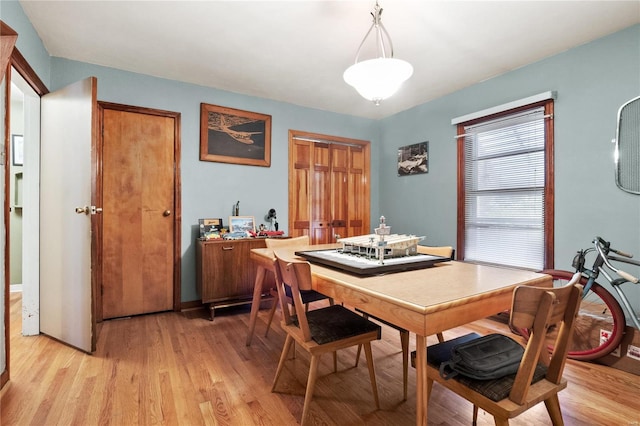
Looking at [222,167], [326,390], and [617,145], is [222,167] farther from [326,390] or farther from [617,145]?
[617,145]

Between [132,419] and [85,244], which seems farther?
[85,244]

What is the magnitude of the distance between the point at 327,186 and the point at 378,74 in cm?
250

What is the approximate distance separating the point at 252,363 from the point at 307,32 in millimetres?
2469

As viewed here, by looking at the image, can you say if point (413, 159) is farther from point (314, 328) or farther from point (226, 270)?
point (314, 328)

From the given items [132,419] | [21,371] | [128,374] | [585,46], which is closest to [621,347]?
[585,46]

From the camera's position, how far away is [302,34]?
2.40 meters

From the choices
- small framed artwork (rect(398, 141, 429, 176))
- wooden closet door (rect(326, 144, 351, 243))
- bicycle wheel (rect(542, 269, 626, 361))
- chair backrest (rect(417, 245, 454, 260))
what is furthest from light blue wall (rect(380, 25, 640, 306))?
wooden closet door (rect(326, 144, 351, 243))

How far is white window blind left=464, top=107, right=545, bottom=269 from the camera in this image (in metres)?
2.88

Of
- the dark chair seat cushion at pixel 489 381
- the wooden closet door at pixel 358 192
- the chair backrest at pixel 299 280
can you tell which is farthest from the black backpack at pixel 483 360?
the wooden closet door at pixel 358 192

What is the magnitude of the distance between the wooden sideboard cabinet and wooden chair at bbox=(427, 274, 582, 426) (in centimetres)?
232


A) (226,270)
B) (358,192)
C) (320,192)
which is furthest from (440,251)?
(358,192)

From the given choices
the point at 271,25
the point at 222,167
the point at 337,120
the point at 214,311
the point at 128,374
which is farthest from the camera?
the point at 337,120

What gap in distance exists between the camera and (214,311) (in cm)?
313

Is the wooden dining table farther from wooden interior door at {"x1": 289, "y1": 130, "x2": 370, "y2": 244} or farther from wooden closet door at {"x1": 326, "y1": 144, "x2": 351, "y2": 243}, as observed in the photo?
wooden closet door at {"x1": 326, "y1": 144, "x2": 351, "y2": 243}
